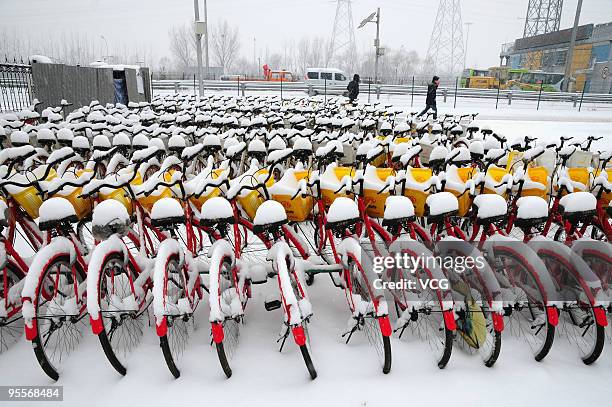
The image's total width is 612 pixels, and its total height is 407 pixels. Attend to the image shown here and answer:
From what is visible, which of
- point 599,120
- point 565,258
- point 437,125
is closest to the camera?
point 565,258

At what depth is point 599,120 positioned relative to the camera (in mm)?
16969

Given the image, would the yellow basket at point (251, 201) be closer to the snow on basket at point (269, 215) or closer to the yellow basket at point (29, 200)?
the snow on basket at point (269, 215)

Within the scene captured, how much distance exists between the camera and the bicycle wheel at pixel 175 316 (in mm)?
2334

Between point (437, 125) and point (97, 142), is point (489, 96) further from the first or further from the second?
point (97, 142)

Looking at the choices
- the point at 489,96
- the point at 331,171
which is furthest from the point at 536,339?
the point at 489,96

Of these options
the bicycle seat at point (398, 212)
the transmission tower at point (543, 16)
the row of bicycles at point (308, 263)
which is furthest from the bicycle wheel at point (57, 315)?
the transmission tower at point (543, 16)

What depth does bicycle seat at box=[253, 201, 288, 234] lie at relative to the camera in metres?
2.46

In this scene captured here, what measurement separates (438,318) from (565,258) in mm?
923

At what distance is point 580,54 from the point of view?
116 feet

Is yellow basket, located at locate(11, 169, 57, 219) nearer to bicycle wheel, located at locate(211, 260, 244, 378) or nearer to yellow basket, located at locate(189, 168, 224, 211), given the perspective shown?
yellow basket, located at locate(189, 168, 224, 211)

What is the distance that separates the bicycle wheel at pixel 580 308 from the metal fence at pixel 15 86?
33.5ft

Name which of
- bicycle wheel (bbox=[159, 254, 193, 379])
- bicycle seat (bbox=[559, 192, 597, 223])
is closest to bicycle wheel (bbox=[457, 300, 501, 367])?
bicycle seat (bbox=[559, 192, 597, 223])

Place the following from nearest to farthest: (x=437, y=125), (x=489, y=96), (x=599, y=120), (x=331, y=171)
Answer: (x=331, y=171)
(x=437, y=125)
(x=599, y=120)
(x=489, y=96)

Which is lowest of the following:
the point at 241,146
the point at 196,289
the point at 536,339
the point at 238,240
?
the point at 536,339
